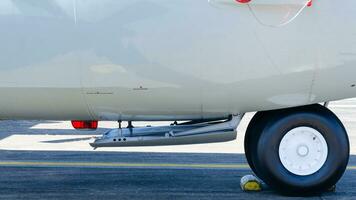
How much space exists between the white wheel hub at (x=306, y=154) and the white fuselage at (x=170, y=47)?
1.62 feet

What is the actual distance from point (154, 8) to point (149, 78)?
0.59 meters

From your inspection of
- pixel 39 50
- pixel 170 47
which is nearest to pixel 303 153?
pixel 170 47

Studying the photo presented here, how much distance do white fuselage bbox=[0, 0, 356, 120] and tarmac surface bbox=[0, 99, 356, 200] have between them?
1.00m

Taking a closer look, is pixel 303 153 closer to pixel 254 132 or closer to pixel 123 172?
pixel 254 132

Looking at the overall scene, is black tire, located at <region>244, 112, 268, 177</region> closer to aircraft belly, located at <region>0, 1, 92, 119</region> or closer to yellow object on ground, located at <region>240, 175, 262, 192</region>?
yellow object on ground, located at <region>240, 175, 262, 192</region>

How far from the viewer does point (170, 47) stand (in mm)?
→ 5988

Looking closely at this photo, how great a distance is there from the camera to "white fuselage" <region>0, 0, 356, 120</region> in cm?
595

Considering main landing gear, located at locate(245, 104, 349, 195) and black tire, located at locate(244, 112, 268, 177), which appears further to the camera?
black tire, located at locate(244, 112, 268, 177)

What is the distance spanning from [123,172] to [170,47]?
2.20m

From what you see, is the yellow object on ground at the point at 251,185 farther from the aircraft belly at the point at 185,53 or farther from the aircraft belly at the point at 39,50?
the aircraft belly at the point at 39,50

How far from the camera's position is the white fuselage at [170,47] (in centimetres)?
595

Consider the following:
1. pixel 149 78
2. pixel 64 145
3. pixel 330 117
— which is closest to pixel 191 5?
pixel 149 78

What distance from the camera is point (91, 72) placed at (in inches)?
238

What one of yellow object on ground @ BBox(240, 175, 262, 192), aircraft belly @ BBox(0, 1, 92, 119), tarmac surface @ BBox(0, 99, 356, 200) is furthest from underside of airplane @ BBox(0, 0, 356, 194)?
tarmac surface @ BBox(0, 99, 356, 200)
